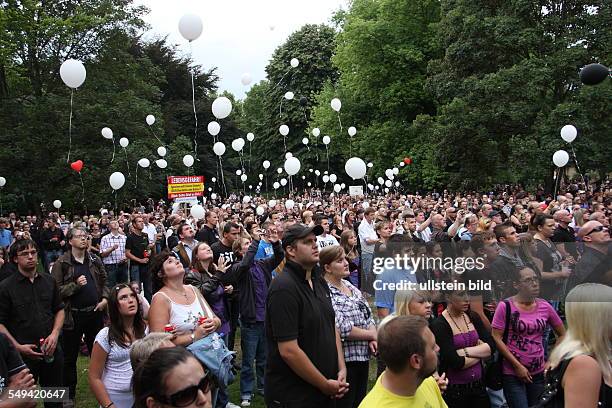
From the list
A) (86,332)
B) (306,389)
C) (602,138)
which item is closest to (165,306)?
(306,389)

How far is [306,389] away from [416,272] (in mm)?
2608

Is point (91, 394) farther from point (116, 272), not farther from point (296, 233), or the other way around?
point (116, 272)

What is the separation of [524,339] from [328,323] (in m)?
1.63

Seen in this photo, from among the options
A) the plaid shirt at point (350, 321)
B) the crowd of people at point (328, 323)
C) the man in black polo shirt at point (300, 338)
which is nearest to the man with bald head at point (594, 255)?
the crowd of people at point (328, 323)

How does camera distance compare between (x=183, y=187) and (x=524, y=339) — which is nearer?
(x=524, y=339)

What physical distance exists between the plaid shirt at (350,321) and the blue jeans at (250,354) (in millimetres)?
2023

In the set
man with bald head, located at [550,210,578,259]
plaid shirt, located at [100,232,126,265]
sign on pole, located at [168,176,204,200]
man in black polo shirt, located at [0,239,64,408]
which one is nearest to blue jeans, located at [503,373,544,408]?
man with bald head, located at [550,210,578,259]

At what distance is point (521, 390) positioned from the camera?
4.28m

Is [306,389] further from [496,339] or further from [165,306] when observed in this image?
[496,339]

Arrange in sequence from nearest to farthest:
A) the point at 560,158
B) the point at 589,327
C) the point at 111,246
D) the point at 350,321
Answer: the point at 589,327
the point at 350,321
the point at 111,246
the point at 560,158

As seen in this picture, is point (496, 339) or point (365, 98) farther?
point (365, 98)

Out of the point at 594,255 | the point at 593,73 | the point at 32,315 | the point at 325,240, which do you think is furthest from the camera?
the point at 325,240

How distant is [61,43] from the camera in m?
23.8

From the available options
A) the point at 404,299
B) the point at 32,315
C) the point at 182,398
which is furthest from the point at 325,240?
the point at 182,398
